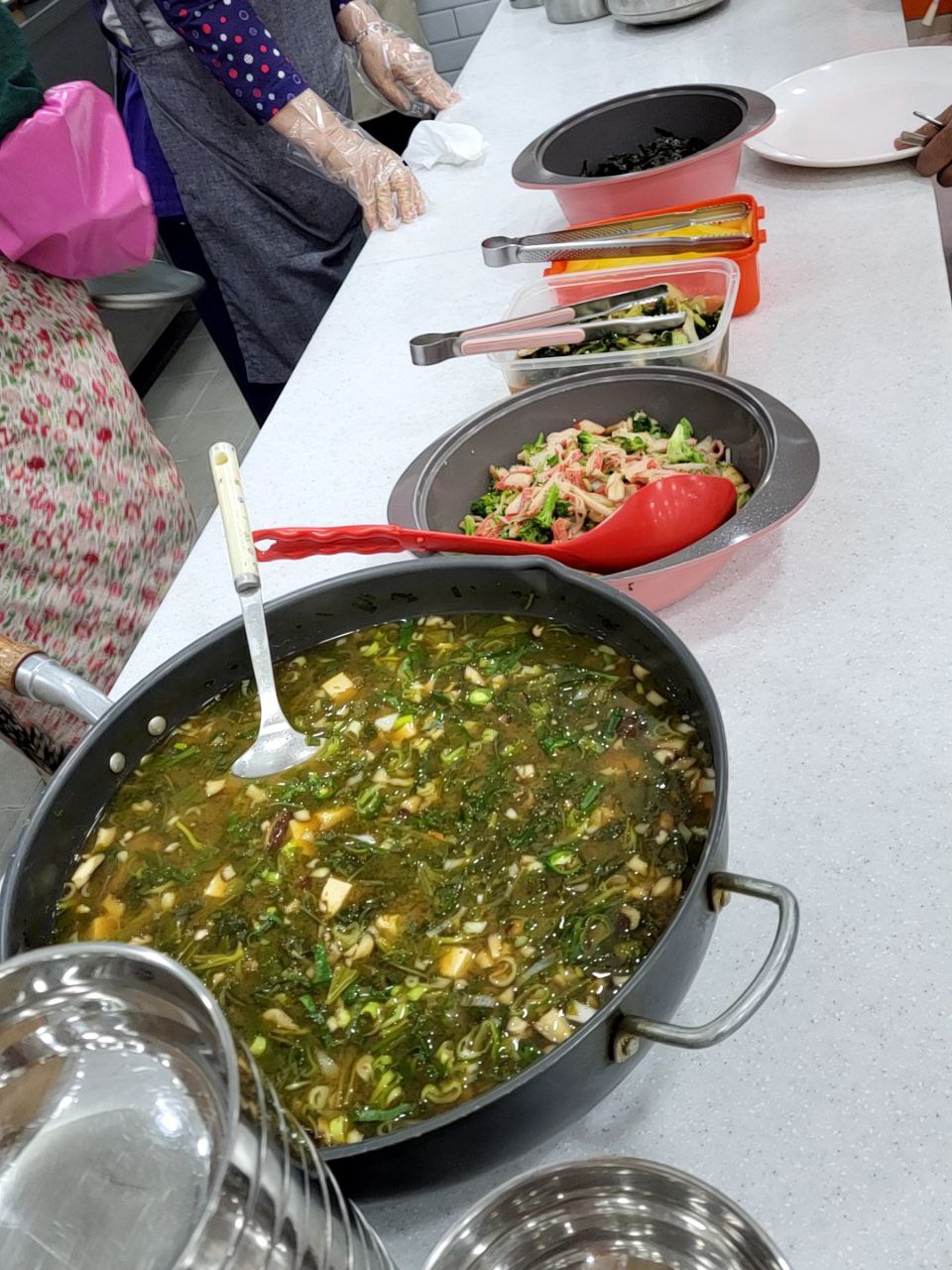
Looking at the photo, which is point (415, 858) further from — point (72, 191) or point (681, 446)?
point (72, 191)

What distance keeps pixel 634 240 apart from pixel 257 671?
3.07 ft

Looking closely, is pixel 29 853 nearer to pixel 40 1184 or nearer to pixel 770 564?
pixel 40 1184

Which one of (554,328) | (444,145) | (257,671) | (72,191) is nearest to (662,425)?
(554,328)

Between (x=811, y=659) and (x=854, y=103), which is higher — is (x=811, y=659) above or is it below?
below

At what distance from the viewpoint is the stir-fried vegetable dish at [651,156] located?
5.81 ft

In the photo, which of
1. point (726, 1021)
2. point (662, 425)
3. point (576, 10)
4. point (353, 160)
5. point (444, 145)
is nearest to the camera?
point (726, 1021)

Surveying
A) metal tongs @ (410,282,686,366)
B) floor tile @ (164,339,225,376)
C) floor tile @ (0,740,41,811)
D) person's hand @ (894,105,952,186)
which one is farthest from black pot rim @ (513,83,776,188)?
floor tile @ (164,339,225,376)

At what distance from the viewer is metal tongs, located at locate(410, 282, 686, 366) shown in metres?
1.34

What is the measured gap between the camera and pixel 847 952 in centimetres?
79

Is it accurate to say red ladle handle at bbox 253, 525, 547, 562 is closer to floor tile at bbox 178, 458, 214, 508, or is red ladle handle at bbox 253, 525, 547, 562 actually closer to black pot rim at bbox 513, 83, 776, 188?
black pot rim at bbox 513, 83, 776, 188

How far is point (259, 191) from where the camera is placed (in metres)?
2.42

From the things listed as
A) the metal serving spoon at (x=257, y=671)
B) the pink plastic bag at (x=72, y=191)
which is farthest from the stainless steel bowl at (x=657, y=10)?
the metal serving spoon at (x=257, y=671)

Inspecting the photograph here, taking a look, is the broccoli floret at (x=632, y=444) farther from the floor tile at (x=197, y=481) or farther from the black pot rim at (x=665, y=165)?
the floor tile at (x=197, y=481)

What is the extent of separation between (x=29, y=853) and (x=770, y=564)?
80 centimetres
